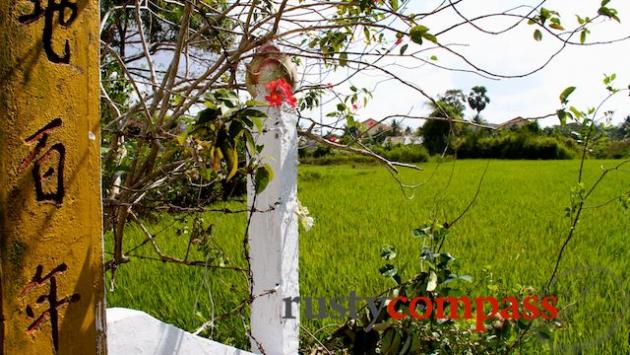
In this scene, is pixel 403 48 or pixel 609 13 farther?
pixel 403 48

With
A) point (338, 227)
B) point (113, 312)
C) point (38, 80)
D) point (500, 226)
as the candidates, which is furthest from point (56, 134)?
point (500, 226)

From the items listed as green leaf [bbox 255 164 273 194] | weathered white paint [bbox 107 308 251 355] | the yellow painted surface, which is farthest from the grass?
the yellow painted surface

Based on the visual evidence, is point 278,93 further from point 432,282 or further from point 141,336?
point 432,282

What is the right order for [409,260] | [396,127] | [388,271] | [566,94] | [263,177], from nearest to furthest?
[263,177] → [566,94] → [388,271] → [396,127] → [409,260]

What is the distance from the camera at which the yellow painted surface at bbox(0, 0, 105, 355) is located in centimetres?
71

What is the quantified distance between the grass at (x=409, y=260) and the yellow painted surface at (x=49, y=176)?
1.37ft

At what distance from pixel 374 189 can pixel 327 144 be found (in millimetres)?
5439

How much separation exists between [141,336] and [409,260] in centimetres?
201

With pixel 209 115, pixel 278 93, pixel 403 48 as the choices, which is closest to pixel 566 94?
pixel 403 48

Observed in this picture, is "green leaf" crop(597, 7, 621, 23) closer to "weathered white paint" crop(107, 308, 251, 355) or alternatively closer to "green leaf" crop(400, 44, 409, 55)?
"green leaf" crop(400, 44, 409, 55)

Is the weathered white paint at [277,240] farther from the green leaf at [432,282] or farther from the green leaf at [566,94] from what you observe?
the green leaf at [566,94]

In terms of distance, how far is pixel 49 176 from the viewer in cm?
73

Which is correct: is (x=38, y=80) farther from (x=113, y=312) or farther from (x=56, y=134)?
(x=113, y=312)

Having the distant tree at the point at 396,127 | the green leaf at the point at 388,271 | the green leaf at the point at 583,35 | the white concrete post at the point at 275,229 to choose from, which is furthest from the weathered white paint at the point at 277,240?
the green leaf at the point at 583,35
